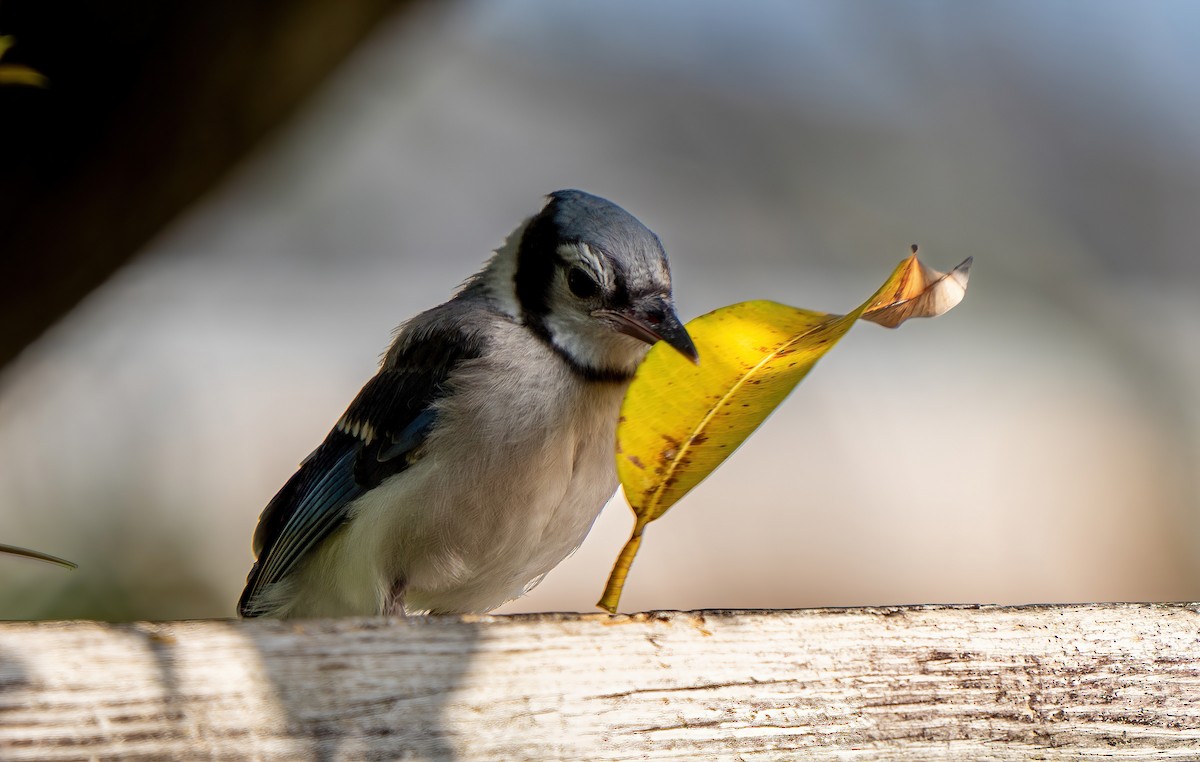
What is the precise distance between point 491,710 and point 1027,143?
3410 mm

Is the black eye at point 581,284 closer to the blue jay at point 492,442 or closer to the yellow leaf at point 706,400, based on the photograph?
the blue jay at point 492,442

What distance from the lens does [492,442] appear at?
5.09ft

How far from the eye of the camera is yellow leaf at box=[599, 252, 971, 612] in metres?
1.09

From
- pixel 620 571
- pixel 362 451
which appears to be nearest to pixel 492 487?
pixel 362 451

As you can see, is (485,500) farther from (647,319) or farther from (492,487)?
(647,319)

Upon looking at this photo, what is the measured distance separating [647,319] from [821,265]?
242cm

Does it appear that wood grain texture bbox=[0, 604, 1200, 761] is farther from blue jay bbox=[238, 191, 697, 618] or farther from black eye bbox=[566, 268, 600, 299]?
black eye bbox=[566, 268, 600, 299]

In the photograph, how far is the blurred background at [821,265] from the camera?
11.5 feet

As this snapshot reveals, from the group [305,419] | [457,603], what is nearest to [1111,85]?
[305,419]

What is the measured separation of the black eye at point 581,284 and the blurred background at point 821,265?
173 centimetres

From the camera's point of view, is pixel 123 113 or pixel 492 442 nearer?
pixel 492 442

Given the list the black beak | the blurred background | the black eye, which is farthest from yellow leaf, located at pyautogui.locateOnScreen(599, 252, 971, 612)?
the blurred background

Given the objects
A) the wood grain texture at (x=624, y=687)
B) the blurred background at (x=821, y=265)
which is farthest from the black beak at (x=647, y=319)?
the blurred background at (x=821, y=265)

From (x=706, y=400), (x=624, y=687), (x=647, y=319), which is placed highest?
(x=647, y=319)
